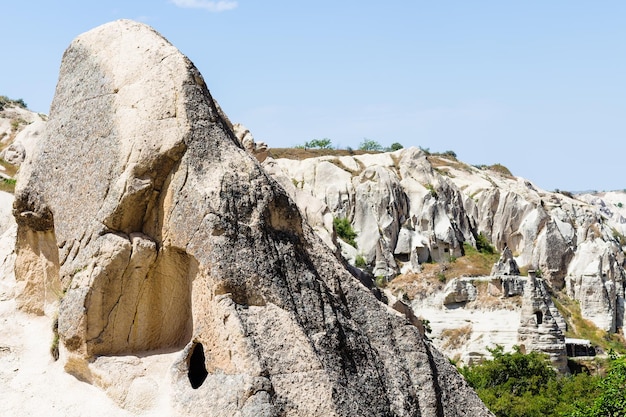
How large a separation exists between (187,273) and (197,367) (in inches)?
37.2

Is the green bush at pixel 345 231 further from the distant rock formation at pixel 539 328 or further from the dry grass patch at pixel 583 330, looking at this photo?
the distant rock formation at pixel 539 328

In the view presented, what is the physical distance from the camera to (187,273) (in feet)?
31.3

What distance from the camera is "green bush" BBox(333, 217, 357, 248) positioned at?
6253 cm

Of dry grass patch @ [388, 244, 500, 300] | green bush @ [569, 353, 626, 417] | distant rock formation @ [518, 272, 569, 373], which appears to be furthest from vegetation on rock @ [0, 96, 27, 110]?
green bush @ [569, 353, 626, 417]

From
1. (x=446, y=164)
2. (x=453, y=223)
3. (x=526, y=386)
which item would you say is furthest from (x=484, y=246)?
(x=526, y=386)

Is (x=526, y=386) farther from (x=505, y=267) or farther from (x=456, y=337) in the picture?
(x=505, y=267)

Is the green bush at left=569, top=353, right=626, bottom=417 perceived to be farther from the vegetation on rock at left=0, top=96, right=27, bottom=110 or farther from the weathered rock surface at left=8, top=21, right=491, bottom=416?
A: the vegetation on rock at left=0, top=96, right=27, bottom=110

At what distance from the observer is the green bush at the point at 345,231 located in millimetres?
62531

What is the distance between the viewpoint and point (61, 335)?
31.7 ft

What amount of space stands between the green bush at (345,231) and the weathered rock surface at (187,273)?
169ft

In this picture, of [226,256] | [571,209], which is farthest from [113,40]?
[571,209]

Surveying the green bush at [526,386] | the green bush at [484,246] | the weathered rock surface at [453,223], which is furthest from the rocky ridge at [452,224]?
the green bush at [526,386]

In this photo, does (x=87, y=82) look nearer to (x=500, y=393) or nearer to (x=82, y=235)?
(x=82, y=235)

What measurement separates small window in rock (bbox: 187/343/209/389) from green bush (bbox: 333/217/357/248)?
173 ft
